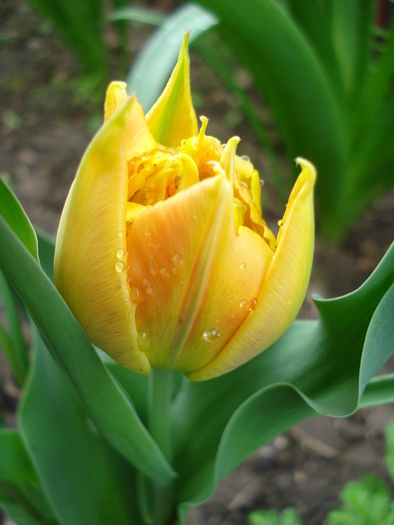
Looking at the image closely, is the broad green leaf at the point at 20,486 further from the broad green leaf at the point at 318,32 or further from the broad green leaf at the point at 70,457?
the broad green leaf at the point at 318,32

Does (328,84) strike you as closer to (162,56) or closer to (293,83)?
(293,83)

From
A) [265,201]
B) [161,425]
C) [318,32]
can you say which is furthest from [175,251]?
[265,201]

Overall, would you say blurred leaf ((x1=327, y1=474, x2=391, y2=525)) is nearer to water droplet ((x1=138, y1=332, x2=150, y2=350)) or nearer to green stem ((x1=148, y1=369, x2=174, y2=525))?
green stem ((x1=148, y1=369, x2=174, y2=525))

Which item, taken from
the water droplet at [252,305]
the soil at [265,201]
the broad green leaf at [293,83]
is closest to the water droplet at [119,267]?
the water droplet at [252,305]

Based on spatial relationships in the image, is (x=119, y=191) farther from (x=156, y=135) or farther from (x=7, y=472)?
(x=7, y=472)

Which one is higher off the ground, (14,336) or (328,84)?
(328,84)

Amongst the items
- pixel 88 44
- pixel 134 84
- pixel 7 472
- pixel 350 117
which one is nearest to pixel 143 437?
pixel 7 472
